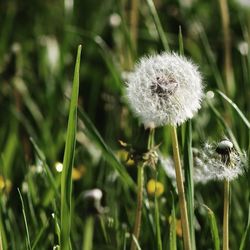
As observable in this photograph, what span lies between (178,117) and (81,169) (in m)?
0.91

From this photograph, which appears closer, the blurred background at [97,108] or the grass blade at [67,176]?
the grass blade at [67,176]

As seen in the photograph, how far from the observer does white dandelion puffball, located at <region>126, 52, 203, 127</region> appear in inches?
48.8

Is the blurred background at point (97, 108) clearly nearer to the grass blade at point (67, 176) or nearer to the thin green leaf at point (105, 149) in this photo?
the thin green leaf at point (105, 149)

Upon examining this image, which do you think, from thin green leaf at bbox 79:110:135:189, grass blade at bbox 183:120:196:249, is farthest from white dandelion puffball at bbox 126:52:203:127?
thin green leaf at bbox 79:110:135:189

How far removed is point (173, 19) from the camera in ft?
11.4

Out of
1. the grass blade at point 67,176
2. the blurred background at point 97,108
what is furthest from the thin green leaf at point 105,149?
the grass blade at point 67,176

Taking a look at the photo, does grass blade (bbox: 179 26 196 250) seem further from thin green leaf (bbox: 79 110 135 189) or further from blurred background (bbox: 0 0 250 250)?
thin green leaf (bbox: 79 110 135 189)

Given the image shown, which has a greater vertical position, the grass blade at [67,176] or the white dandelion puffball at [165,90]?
the white dandelion puffball at [165,90]

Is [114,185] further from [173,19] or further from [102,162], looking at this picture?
[173,19]

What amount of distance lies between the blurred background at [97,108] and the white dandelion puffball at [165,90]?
14 centimetres

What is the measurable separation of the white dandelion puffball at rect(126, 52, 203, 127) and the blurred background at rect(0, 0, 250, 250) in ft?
0.46

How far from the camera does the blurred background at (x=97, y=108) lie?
161 cm

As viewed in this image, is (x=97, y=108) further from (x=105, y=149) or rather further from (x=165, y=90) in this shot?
(x=165, y=90)

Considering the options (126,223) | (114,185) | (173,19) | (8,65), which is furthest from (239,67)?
(126,223)
